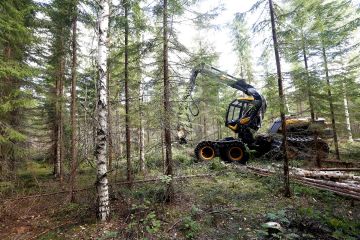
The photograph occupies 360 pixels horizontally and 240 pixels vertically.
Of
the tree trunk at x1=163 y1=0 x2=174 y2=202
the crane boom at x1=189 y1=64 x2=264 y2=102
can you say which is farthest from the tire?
the tree trunk at x1=163 y1=0 x2=174 y2=202

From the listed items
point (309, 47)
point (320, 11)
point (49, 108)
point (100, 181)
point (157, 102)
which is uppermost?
point (320, 11)

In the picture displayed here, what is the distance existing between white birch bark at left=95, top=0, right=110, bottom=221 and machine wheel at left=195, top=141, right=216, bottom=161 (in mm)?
7603

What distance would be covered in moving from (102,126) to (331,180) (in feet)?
27.0

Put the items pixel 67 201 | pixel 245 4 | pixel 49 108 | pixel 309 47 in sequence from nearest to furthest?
1. pixel 67 201
2. pixel 245 4
3. pixel 309 47
4. pixel 49 108

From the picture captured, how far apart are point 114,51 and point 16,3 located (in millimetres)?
4234

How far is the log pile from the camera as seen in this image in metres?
6.34

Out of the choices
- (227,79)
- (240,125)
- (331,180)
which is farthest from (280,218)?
(240,125)

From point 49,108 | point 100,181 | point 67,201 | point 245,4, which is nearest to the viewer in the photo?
point 100,181

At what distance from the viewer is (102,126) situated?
5492 millimetres

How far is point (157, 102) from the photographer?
6.78 meters

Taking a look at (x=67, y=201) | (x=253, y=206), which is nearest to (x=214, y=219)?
(x=253, y=206)

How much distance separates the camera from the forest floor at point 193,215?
4828mm

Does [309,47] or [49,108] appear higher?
[309,47]

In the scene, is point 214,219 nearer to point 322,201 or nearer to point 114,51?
point 322,201
